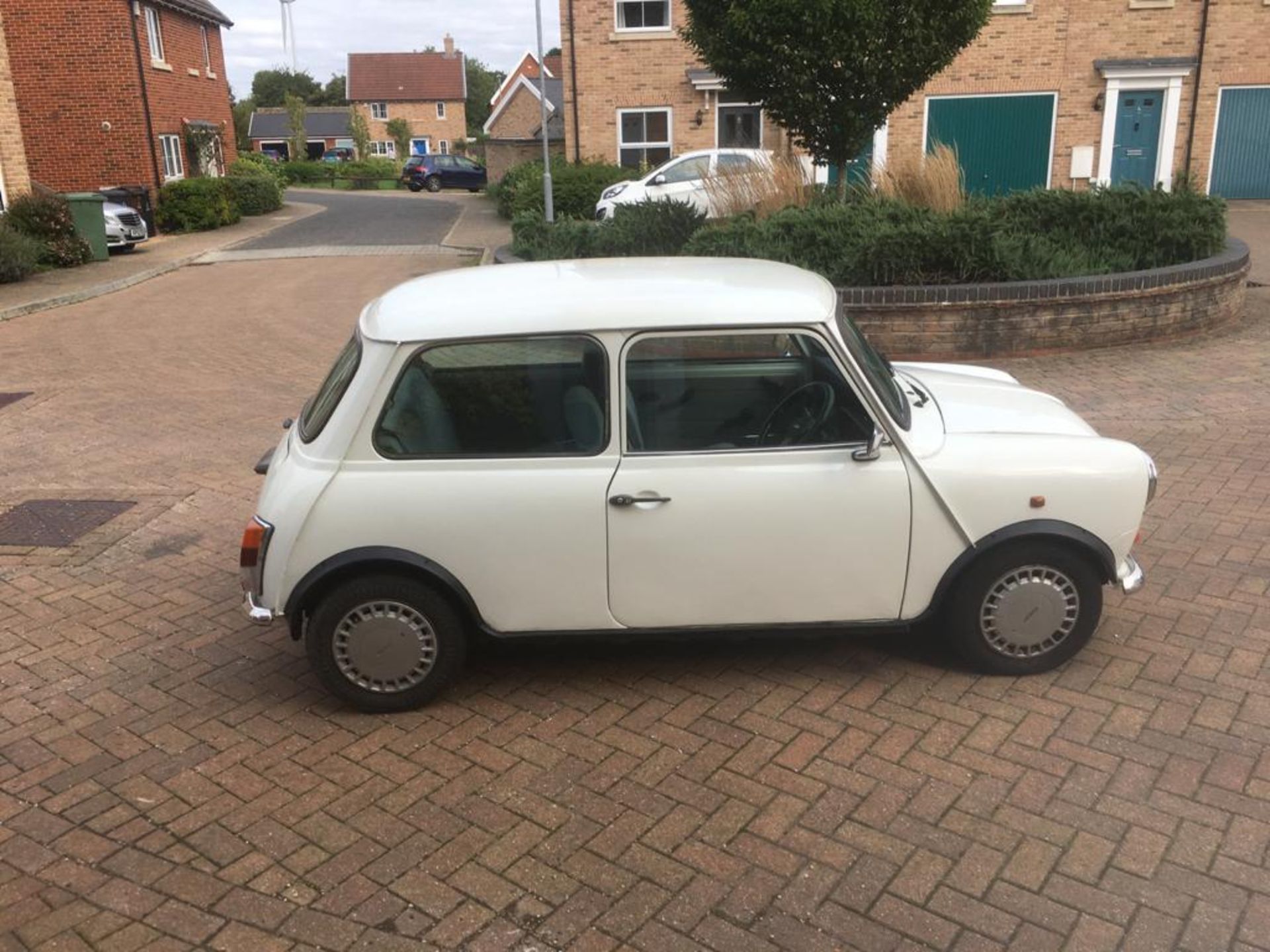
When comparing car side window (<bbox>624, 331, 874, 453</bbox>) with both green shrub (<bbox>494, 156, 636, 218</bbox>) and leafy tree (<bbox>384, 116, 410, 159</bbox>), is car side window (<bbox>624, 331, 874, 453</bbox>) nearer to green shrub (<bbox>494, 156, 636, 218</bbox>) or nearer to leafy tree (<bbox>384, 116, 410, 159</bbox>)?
green shrub (<bbox>494, 156, 636, 218</bbox>)

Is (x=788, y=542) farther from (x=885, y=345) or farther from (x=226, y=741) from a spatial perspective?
(x=885, y=345)

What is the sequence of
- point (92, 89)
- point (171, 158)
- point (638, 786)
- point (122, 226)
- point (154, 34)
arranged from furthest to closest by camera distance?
point (171, 158)
point (154, 34)
point (92, 89)
point (122, 226)
point (638, 786)

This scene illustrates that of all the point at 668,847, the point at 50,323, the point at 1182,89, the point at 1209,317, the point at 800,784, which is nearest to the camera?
the point at 668,847

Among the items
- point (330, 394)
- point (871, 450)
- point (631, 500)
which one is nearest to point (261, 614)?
point (330, 394)

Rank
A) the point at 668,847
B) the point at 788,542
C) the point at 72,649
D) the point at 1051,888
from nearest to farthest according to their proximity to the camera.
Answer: the point at 1051,888, the point at 668,847, the point at 788,542, the point at 72,649

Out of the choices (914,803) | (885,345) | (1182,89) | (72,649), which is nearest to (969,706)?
(914,803)

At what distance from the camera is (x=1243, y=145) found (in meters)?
24.5

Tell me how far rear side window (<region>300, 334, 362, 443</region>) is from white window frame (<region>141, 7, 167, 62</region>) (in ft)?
86.2

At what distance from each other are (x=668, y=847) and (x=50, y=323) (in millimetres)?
13404

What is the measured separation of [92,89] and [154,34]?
2576 millimetres

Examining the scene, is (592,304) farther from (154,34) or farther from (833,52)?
(154,34)

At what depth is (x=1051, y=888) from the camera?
3299 mm

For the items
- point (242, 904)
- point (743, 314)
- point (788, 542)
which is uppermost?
point (743, 314)

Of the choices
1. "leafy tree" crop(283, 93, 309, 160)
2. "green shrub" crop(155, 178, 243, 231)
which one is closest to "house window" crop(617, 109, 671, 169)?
"green shrub" crop(155, 178, 243, 231)
